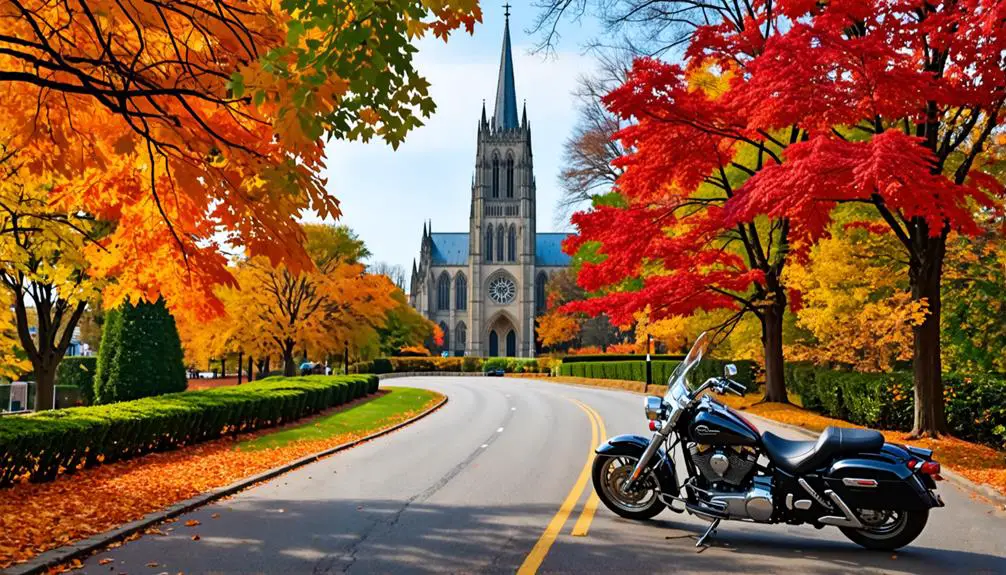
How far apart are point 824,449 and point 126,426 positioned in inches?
362

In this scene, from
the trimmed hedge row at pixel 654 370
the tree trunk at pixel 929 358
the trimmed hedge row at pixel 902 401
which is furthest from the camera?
the trimmed hedge row at pixel 654 370

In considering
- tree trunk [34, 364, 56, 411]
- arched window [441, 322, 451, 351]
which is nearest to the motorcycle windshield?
tree trunk [34, 364, 56, 411]

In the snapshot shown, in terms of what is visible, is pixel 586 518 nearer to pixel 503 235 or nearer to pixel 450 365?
pixel 450 365

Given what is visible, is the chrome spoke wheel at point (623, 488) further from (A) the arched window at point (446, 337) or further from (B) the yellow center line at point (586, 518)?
(A) the arched window at point (446, 337)

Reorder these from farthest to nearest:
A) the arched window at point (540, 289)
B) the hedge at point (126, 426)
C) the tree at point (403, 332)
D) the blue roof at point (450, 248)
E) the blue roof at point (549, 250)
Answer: the blue roof at point (450, 248)
the blue roof at point (549, 250)
the arched window at point (540, 289)
the tree at point (403, 332)
the hedge at point (126, 426)

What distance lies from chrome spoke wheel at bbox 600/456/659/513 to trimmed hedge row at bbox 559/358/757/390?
10012mm

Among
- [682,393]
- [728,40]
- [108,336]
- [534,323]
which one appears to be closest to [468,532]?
[682,393]

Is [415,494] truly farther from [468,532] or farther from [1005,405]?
[1005,405]

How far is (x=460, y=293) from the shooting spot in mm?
110375

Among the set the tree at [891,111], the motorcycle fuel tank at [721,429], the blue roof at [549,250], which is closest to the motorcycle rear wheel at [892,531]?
the motorcycle fuel tank at [721,429]

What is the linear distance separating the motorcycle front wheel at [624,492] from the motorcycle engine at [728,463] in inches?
27.2

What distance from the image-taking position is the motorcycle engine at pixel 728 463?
647 centimetres

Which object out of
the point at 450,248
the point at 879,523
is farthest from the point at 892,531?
the point at 450,248

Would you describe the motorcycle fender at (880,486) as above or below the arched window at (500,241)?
below
